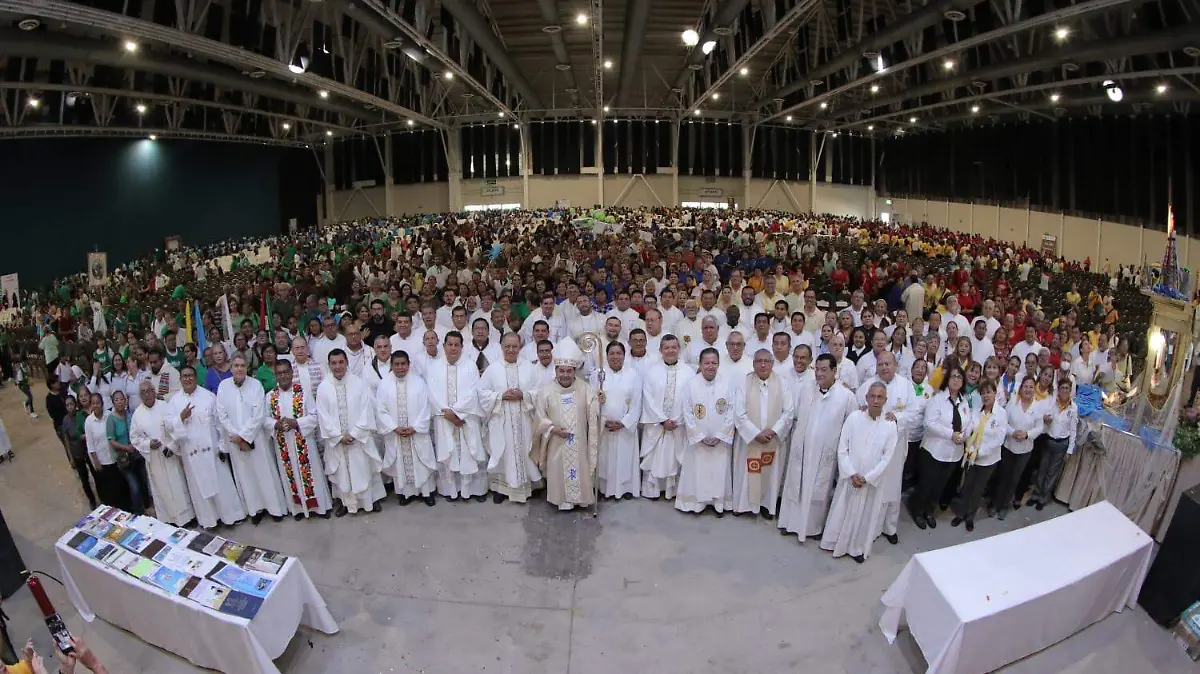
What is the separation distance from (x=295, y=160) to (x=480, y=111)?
10.5m

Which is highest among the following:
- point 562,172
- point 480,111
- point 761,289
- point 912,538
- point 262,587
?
point 480,111

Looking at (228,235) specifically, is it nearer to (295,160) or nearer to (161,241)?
(161,241)

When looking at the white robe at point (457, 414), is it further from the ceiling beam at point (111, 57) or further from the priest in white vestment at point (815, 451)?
the ceiling beam at point (111, 57)

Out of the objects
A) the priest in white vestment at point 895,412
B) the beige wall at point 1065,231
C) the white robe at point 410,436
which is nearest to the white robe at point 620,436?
the white robe at point 410,436

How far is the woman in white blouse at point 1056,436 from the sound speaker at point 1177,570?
1.12 meters

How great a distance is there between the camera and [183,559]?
4.54m

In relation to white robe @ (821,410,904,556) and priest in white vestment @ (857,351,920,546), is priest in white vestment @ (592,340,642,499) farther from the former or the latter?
priest in white vestment @ (857,351,920,546)

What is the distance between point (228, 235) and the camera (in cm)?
3034

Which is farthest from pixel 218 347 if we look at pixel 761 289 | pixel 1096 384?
pixel 1096 384

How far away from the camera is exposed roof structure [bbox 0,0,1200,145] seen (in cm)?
1151

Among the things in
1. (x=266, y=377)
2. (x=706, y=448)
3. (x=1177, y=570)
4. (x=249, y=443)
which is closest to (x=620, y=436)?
(x=706, y=448)

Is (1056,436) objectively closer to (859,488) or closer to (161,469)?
(859,488)

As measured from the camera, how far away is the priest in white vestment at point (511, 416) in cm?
650

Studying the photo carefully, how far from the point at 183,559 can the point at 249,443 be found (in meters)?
1.76
